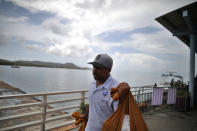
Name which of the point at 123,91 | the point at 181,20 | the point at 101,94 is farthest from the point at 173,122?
the point at 123,91

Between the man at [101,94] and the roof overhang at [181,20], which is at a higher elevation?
the roof overhang at [181,20]

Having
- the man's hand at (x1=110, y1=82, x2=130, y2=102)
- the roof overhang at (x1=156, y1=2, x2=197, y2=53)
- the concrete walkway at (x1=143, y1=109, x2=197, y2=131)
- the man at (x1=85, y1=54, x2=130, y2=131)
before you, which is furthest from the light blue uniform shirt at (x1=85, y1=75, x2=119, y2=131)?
the roof overhang at (x1=156, y1=2, x2=197, y2=53)

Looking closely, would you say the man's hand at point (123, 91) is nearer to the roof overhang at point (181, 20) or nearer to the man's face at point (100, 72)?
the man's face at point (100, 72)

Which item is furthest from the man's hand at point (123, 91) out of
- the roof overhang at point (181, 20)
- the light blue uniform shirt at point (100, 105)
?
the roof overhang at point (181, 20)

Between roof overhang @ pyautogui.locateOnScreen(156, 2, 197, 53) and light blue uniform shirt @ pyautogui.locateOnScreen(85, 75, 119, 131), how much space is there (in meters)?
5.53

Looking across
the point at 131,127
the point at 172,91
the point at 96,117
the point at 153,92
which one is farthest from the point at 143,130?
the point at 172,91

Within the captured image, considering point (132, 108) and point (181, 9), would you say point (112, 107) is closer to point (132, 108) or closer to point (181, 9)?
point (132, 108)

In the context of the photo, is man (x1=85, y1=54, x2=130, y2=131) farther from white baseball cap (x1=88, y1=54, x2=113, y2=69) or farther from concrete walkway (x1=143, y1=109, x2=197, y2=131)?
concrete walkway (x1=143, y1=109, x2=197, y2=131)

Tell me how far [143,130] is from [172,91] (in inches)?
226

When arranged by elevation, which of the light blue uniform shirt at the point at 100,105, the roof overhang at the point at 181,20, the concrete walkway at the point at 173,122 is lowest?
the concrete walkway at the point at 173,122

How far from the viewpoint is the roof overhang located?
5.05 m

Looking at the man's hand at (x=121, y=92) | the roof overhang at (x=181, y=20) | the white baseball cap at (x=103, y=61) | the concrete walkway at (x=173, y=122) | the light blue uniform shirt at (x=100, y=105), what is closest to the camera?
the man's hand at (x=121, y=92)

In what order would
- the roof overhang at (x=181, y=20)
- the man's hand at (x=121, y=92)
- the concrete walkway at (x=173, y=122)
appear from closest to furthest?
the man's hand at (x=121, y=92)
the concrete walkway at (x=173, y=122)
the roof overhang at (x=181, y=20)

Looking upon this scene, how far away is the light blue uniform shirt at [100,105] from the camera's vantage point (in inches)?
43.7
